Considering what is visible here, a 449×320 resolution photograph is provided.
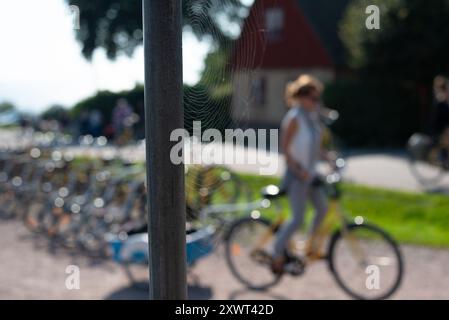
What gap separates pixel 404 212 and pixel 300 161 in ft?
13.8

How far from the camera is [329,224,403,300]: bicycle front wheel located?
5816mm

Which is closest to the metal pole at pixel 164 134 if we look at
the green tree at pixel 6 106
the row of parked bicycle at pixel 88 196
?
the row of parked bicycle at pixel 88 196

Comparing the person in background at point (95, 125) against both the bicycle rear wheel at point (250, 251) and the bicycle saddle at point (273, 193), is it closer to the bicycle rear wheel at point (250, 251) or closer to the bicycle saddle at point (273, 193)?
the bicycle rear wheel at point (250, 251)

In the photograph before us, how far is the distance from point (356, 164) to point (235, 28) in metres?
15.4

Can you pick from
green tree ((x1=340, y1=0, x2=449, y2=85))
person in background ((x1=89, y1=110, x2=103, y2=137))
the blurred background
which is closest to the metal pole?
the blurred background

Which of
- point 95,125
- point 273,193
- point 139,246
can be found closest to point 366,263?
point 273,193

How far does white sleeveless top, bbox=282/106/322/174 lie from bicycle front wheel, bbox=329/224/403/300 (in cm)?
63

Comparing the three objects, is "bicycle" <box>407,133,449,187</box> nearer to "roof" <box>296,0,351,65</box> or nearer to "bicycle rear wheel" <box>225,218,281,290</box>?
"bicycle rear wheel" <box>225,218,281,290</box>

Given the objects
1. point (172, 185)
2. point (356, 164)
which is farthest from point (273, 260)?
point (356, 164)

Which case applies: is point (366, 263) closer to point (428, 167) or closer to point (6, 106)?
point (428, 167)

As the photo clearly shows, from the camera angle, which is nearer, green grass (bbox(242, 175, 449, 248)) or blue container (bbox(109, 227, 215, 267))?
blue container (bbox(109, 227, 215, 267))

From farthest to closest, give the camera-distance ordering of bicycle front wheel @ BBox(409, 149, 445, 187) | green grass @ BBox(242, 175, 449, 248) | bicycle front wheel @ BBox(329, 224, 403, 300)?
bicycle front wheel @ BBox(409, 149, 445, 187) → green grass @ BBox(242, 175, 449, 248) → bicycle front wheel @ BBox(329, 224, 403, 300)

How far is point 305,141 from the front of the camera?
603cm

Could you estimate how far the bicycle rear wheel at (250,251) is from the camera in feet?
20.6
